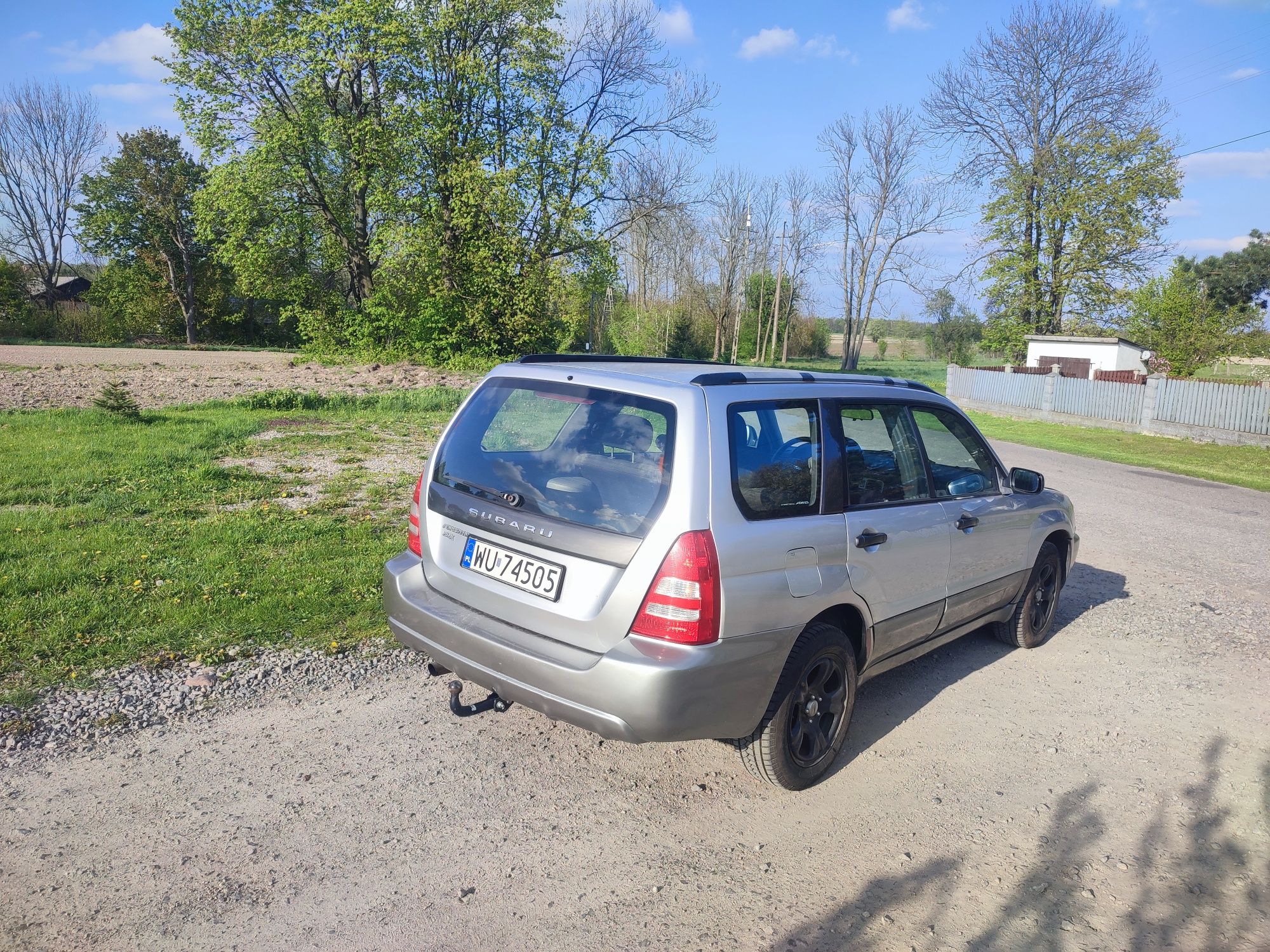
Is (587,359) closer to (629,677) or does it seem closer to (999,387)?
(629,677)

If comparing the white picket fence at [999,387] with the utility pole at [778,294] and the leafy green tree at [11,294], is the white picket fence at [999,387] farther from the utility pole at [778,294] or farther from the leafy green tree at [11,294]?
the leafy green tree at [11,294]

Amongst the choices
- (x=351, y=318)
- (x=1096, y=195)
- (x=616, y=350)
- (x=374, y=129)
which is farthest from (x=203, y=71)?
(x=1096, y=195)

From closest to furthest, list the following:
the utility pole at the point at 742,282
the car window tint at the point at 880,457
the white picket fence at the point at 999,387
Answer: the car window tint at the point at 880,457, the white picket fence at the point at 999,387, the utility pole at the point at 742,282

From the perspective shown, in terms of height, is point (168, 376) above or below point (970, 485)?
above

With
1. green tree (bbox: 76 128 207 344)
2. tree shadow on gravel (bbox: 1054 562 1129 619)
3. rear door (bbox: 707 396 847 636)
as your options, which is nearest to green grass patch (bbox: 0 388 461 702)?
rear door (bbox: 707 396 847 636)

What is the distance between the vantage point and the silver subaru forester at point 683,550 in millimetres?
3180

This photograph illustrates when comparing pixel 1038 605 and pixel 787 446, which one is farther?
pixel 1038 605

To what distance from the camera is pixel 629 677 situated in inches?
122

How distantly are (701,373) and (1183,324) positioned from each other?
120ft

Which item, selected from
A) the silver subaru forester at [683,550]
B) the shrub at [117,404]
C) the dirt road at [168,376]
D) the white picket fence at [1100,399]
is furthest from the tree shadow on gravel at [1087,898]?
the white picket fence at [1100,399]

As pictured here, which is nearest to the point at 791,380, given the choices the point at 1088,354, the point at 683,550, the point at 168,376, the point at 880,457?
the point at 880,457

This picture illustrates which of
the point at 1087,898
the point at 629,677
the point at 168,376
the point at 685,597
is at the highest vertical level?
the point at 168,376

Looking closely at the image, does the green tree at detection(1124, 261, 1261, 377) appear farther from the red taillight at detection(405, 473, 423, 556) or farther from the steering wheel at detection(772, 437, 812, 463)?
the red taillight at detection(405, 473, 423, 556)

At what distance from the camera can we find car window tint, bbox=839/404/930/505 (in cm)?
404
